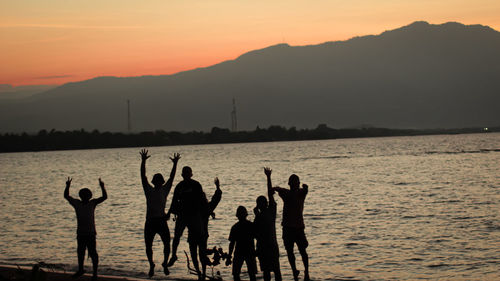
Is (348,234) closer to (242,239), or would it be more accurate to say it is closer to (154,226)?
(154,226)

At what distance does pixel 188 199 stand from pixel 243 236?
1.85m

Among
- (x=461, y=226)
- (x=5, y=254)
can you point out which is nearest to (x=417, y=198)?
(x=461, y=226)

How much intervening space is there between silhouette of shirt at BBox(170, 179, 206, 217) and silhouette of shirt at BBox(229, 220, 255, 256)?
1.58 meters

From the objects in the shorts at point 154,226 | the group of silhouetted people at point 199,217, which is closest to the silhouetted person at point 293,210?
the group of silhouetted people at point 199,217

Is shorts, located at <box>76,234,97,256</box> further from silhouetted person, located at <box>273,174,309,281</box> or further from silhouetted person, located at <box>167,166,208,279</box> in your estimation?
silhouetted person, located at <box>273,174,309,281</box>

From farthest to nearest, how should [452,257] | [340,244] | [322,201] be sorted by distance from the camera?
[322,201] < [340,244] < [452,257]

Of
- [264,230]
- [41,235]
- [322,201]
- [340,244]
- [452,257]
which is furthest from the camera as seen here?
[322,201]

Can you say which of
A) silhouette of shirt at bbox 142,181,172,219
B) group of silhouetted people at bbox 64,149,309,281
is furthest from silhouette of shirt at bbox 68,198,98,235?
silhouette of shirt at bbox 142,181,172,219

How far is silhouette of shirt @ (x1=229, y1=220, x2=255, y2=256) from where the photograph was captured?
12.0 meters

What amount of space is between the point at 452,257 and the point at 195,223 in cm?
1047

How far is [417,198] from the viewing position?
45406 millimetres

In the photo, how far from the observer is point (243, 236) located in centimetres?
1203

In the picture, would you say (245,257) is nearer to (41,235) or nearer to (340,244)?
(340,244)

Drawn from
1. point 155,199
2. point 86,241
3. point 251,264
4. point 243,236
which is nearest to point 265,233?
point 243,236
